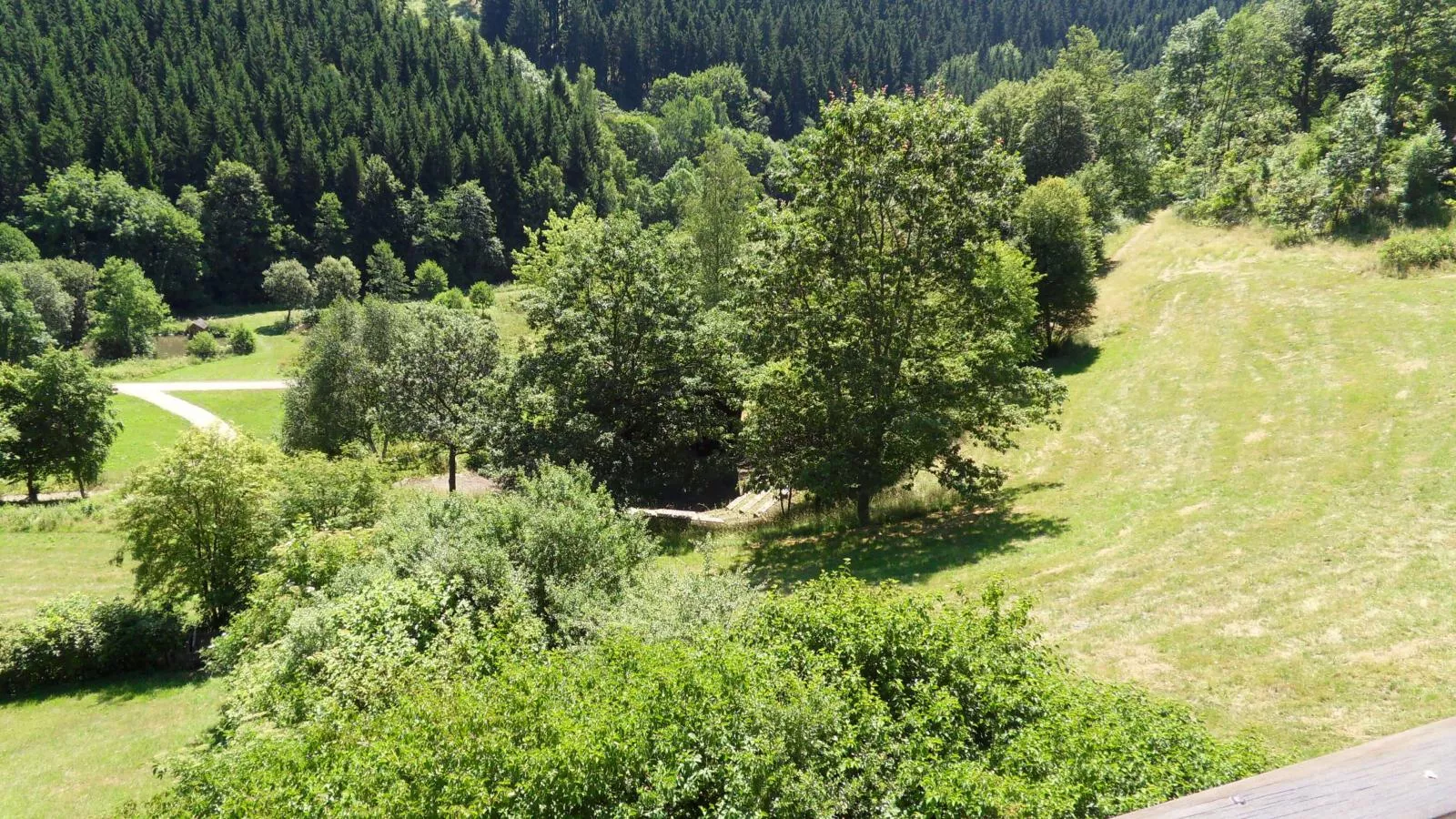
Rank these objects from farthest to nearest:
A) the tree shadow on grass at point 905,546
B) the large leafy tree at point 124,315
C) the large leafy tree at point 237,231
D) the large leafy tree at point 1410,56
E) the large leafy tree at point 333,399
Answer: the large leafy tree at point 237,231 → the large leafy tree at point 124,315 → the large leafy tree at point 1410,56 → the large leafy tree at point 333,399 → the tree shadow on grass at point 905,546

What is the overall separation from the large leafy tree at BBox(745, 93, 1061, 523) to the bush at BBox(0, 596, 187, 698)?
18659mm

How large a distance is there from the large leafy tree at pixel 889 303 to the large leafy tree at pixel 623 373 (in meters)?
5.16

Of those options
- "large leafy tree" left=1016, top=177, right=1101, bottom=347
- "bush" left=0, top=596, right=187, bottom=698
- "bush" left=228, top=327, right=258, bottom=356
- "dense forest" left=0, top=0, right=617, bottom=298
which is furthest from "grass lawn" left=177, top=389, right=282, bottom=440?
"large leafy tree" left=1016, top=177, right=1101, bottom=347

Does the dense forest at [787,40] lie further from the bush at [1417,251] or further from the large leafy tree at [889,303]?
the large leafy tree at [889,303]

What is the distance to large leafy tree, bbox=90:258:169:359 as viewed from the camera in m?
70.8

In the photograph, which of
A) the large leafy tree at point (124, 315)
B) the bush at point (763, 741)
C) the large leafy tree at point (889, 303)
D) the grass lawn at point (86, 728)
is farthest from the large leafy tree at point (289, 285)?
the bush at point (763, 741)

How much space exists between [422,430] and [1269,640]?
102ft

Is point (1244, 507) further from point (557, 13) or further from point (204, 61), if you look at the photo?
point (557, 13)

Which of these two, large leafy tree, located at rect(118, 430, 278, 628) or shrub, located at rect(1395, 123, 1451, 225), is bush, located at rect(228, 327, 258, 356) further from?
shrub, located at rect(1395, 123, 1451, 225)

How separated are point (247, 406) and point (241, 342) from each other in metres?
20.4

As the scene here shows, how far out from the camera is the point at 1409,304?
1174 inches

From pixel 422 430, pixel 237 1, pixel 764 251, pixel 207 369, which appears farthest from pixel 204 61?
pixel 764 251

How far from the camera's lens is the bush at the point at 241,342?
7169 cm

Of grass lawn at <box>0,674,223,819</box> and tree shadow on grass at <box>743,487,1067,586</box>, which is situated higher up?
tree shadow on grass at <box>743,487,1067,586</box>
